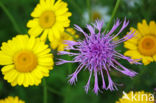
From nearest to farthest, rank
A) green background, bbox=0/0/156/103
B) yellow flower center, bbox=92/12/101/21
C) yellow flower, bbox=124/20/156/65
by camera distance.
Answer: yellow flower, bbox=124/20/156/65 < green background, bbox=0/0/156/103 < yellow flower center, bbox=92/12/101/21

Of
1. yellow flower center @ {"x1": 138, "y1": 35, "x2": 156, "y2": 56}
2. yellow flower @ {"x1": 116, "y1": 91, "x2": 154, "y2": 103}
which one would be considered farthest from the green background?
yellow flower @ {"x1": 116, "y1": 91, "x2": 154, "y2": 103}

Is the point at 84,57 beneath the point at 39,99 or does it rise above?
above

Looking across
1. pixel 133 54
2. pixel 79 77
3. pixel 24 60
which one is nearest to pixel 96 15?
pixel 79 77

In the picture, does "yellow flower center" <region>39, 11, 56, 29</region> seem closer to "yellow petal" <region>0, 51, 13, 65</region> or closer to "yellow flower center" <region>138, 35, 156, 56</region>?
"yellow petal" <region>0, 51, 13, 65</region>

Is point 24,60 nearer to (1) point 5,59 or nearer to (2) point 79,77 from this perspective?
(1) point 5,59

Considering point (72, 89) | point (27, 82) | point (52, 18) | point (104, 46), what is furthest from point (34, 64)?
point (72, 89)

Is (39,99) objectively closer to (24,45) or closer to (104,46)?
(24,45)
